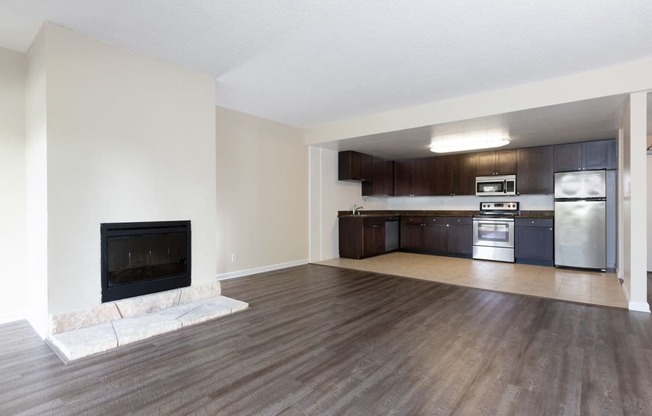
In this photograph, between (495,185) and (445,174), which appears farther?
(445,174)

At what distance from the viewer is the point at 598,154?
5.66 metres

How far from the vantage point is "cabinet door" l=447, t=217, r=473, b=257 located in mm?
6778

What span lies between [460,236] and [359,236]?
2272 mm

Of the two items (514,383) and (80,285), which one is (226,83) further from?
(514,383)

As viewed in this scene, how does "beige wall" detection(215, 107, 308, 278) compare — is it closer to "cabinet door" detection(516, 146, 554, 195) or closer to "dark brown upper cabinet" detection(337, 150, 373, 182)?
"dark brown upper cabinet" detection(337, 150, 373, 182)

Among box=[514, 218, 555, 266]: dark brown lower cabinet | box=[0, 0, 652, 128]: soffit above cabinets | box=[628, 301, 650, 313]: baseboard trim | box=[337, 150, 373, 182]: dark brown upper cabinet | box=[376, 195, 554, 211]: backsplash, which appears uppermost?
box=[0, 0, 652, 128]: soffit above cabinets

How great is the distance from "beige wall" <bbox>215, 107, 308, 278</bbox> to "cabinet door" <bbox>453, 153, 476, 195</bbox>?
11.4ft

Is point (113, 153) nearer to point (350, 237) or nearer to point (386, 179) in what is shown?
point (350, 237)

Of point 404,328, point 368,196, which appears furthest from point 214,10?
point 368,196

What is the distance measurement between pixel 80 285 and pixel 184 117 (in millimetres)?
1962

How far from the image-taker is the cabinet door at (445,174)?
7172mm

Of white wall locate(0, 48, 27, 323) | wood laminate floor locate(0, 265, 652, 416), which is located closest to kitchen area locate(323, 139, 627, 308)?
wood laminate floor locate(0, 265, 652, 416)

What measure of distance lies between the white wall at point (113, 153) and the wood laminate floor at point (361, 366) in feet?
2.74

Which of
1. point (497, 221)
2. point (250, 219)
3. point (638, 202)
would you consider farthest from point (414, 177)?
point (638, 202)
